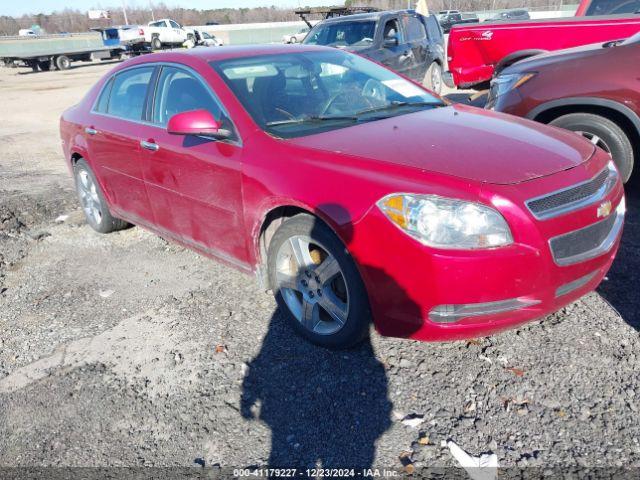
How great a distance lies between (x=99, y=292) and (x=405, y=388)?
8.39 ft

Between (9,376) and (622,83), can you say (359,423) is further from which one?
(622,83)

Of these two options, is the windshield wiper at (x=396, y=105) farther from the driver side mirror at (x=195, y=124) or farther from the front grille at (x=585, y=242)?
the front grille at (x=585, y=242)

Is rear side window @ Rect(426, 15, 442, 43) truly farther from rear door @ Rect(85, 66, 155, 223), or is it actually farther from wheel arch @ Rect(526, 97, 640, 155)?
rear door @ Rect(85, 66, 155, 223)

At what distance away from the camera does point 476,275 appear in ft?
8.13

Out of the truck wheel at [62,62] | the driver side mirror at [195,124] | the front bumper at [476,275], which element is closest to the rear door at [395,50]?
the driver side mirror at [195,124]

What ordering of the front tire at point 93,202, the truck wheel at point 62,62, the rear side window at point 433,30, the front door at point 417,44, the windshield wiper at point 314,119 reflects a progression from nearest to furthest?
the windshield wiper at point 314,119
the front tire at point 93,202
the front door at point 417,44
the rear side window at point 433,30
the truck wheel at point 62,62

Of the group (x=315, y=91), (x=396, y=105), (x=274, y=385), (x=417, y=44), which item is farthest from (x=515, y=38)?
(x=274, y=385)

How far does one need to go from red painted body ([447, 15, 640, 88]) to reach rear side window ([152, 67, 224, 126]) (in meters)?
6.33

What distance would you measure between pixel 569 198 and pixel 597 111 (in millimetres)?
2711

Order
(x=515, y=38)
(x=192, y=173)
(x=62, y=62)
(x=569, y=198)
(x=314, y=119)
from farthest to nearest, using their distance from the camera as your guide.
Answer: (x=62, y=62) → (x=515, y=38) → (x=192, y=173) → (x=314, y=119) → (x=569, y=198)

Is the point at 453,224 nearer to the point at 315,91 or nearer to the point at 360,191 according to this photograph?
the point at 360,191

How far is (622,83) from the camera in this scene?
4.57m

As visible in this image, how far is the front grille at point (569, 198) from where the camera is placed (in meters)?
2.51

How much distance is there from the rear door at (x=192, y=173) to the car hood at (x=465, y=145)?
57 centimetres
